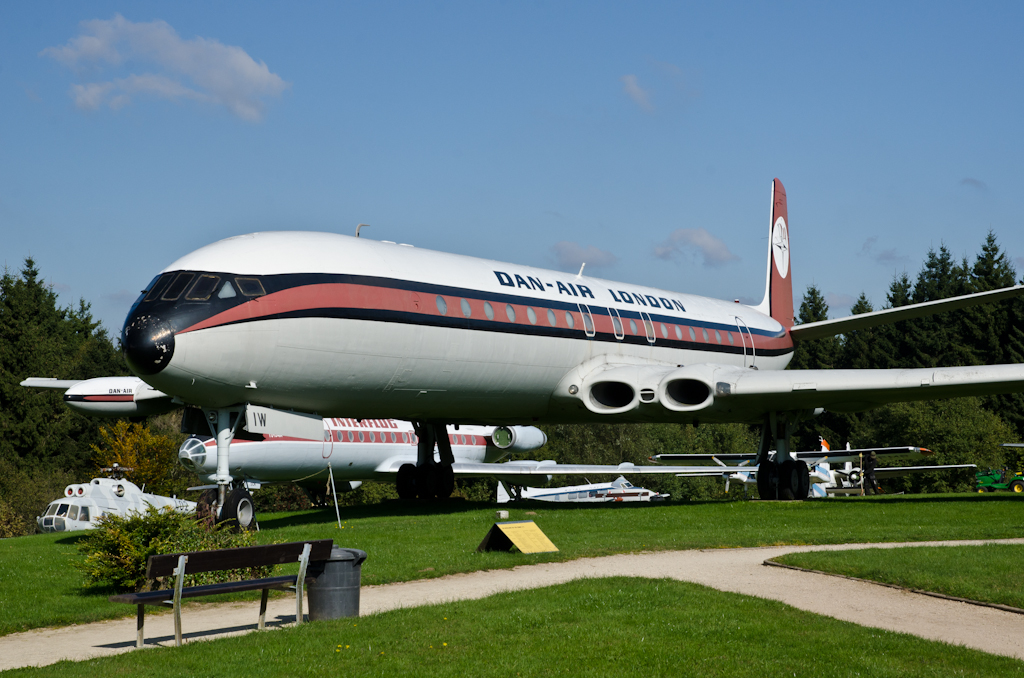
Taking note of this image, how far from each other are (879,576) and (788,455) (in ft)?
34.4

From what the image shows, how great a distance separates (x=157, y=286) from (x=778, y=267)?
1913cm

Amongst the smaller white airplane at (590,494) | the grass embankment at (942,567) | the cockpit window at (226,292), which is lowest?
the smaller white airplane at (590,494)

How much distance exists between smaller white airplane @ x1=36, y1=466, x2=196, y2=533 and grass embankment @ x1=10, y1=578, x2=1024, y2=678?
18.6 metres

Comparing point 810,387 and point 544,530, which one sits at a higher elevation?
point 810,387

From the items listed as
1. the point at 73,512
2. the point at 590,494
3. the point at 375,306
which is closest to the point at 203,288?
the point at 375,306

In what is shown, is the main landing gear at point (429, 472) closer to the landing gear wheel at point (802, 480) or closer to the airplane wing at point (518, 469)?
the landing gear wheel at point (802, 480)

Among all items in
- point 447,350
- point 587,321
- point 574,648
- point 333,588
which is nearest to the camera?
point 574,648

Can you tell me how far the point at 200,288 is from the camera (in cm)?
1259

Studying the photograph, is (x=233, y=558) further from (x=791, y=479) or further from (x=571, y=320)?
(x=791, y=479)

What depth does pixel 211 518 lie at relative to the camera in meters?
12.1

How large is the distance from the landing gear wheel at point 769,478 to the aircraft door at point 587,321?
483 cm

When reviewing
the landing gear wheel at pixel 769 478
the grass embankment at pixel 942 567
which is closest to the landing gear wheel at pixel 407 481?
the landing gear wheel at pixel 769 478

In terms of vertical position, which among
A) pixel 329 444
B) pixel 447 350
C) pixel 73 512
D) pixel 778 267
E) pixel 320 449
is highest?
pixel 778 267

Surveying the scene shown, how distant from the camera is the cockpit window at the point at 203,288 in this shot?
12.5 meters
